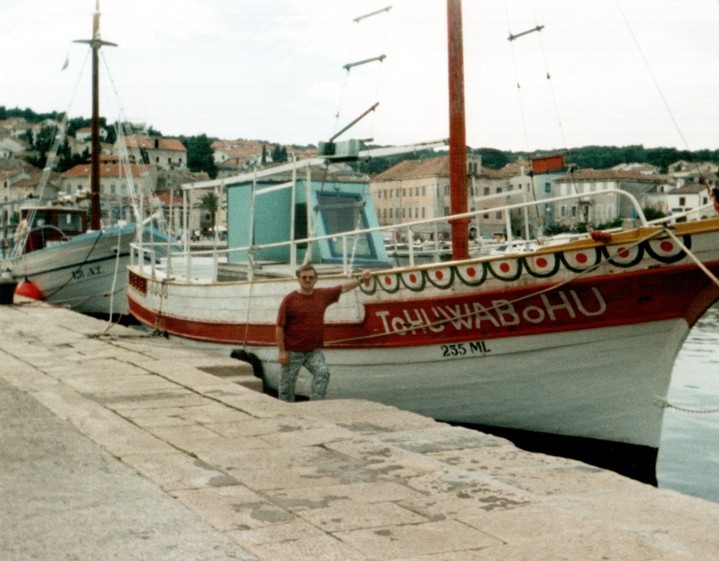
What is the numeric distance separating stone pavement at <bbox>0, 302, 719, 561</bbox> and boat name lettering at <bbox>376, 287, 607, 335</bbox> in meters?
2.21

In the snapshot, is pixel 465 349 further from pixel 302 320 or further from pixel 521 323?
pixel 302 320

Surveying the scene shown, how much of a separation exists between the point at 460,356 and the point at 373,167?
6283mm

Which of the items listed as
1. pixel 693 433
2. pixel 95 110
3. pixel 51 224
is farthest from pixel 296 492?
pixel 95 110

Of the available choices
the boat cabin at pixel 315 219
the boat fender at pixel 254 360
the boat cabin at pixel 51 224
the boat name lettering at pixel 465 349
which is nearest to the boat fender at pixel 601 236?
the boat name lettering at pixel 465 349

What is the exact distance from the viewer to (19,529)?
13.7 feet

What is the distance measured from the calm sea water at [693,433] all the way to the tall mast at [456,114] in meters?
3.46

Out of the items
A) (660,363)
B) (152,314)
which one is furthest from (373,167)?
(660,363)

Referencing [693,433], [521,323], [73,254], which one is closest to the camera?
[521,323]

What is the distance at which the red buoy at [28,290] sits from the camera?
25.3 metres

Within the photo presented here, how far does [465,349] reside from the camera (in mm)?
9828

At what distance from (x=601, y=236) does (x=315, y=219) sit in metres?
5.30

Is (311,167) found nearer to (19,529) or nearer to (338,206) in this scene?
(338,206)

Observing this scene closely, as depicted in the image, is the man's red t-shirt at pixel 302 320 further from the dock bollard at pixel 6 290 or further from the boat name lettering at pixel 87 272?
the boat name lettering at pixel 87 272

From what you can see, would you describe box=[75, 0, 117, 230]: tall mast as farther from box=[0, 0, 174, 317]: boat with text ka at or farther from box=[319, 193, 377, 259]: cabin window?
box=[319, 193, 377, 259]: cabin window
